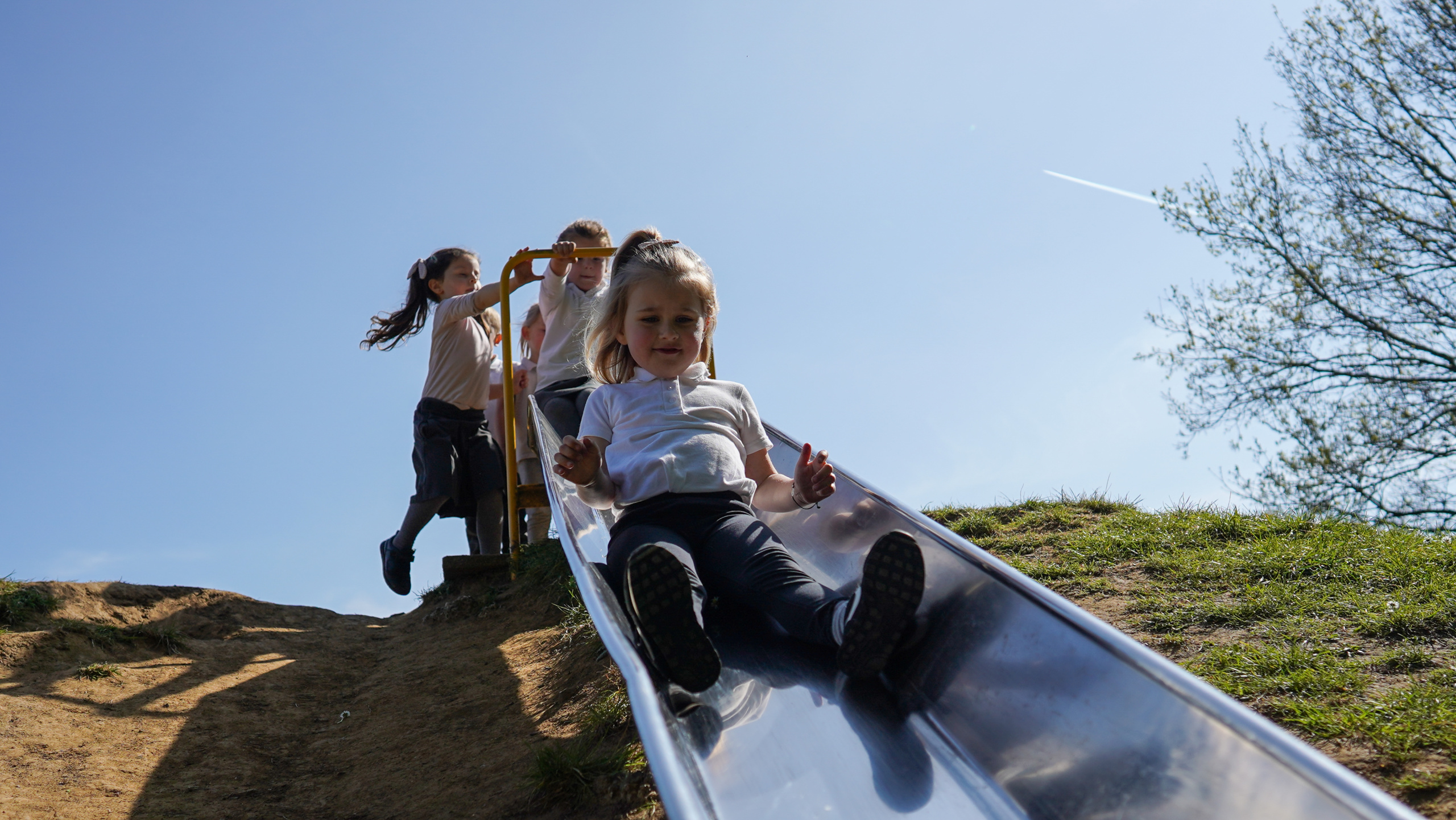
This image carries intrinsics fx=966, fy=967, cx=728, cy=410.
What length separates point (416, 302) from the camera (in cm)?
618

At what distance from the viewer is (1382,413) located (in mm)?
10539

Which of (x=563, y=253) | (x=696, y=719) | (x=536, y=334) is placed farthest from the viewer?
(x=536, y=334)

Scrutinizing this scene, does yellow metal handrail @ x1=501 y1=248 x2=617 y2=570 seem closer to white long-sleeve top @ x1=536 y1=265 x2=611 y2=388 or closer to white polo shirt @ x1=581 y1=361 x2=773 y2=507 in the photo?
white long-sleeve top @ x1=536 y1=265 x2=611 y2=388

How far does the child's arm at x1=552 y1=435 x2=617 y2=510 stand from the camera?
9.29ft

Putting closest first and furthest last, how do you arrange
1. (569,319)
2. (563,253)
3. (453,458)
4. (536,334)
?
(563,253) < (569,319) < (453,458) < (536,334)

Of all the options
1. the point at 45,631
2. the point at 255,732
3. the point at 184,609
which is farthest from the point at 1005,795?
the point at 184,609

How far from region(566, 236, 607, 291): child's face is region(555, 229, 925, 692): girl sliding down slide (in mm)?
1905

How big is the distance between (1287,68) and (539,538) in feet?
33.7

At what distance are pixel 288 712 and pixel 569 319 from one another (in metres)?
2.46

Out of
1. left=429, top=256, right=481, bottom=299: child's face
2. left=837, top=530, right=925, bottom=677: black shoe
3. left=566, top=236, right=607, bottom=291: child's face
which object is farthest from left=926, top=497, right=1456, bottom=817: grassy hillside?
left=429, top=256, right=481, bottom=299: child's face

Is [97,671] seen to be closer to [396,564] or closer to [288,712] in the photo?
[288,712]

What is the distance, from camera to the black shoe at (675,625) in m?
2.17

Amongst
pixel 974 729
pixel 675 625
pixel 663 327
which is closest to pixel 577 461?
pixel 663 327

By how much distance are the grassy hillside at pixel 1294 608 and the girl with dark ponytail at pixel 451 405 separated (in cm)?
294
